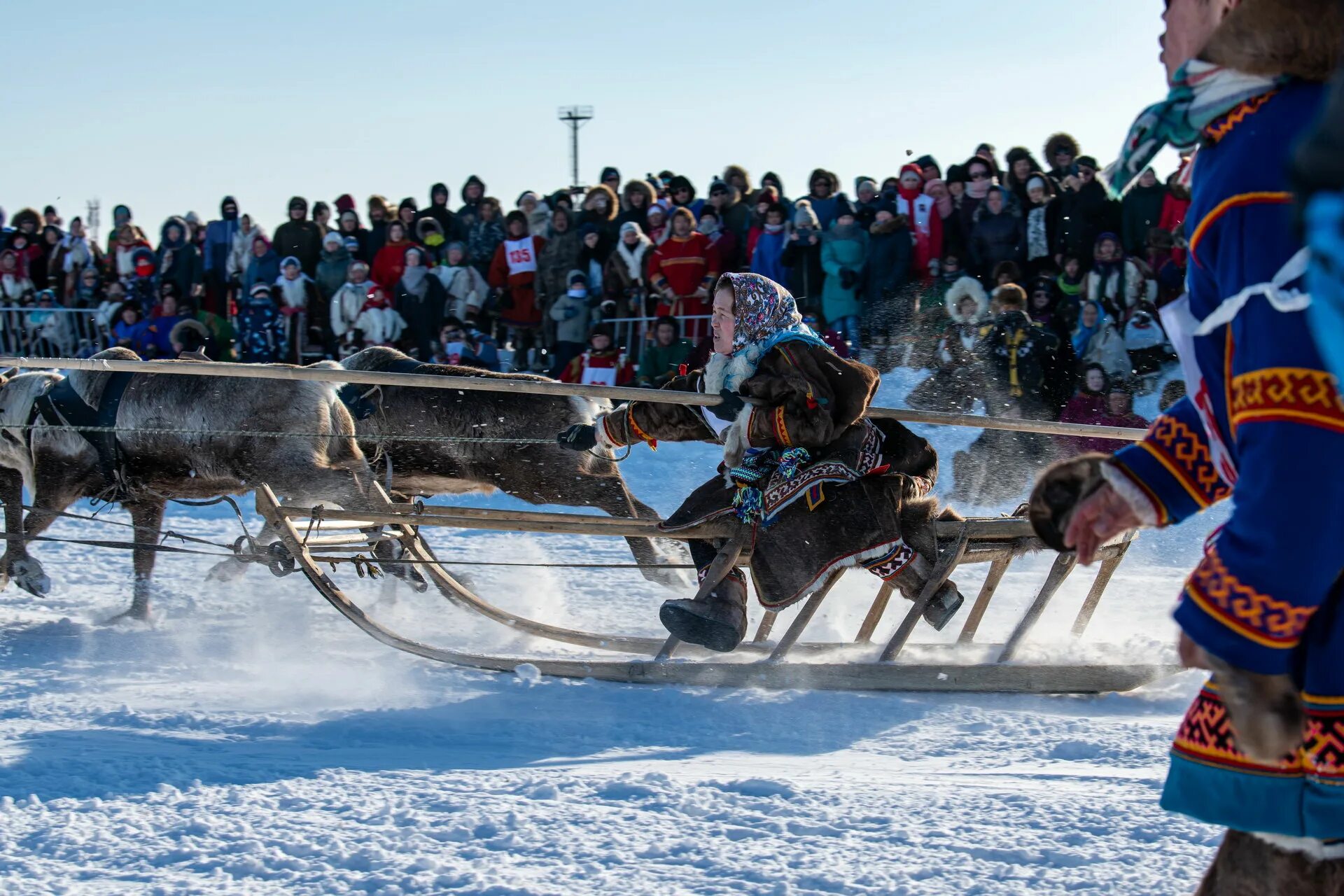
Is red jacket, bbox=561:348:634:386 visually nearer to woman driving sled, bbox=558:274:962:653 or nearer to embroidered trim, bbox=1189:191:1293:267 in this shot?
woman driving sled, bbox=558:274:962:653

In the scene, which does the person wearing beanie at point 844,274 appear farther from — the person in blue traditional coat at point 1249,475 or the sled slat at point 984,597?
the person in blue traditional coat at point 1249,475

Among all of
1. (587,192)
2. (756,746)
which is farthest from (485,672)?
(587,192)

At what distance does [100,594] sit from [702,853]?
16.1 ft

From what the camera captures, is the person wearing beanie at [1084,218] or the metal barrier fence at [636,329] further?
the metal barrier fence at [636,329]

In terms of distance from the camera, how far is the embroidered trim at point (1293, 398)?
1.09m

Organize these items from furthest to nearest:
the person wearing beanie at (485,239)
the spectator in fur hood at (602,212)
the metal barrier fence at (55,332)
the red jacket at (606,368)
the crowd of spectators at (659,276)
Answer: the metal barrier fence at (55,332) < the person wearing beanie at (485,239) < the spectator in fur hood at (602,212) < the red jacket at (606,368) < the crowd of spectators at (659,276)

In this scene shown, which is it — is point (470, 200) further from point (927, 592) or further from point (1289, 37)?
point (1289, 37)

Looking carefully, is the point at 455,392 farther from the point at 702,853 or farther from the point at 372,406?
the point at 702,853

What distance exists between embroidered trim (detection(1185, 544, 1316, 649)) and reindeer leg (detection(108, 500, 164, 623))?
212 inches

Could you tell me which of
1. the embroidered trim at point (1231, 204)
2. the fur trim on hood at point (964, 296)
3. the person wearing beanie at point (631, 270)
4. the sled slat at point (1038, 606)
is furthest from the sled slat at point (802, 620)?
the person wearing beanie at point (631, 270)

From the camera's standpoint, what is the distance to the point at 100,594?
21.8 ft

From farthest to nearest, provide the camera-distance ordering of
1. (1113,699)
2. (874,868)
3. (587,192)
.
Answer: (587,192), (1113,699), (874,868)

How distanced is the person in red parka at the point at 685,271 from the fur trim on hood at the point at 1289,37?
8258mm

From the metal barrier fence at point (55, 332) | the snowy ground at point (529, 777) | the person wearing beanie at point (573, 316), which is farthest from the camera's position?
the metal barrier fence at point (55, 332)
